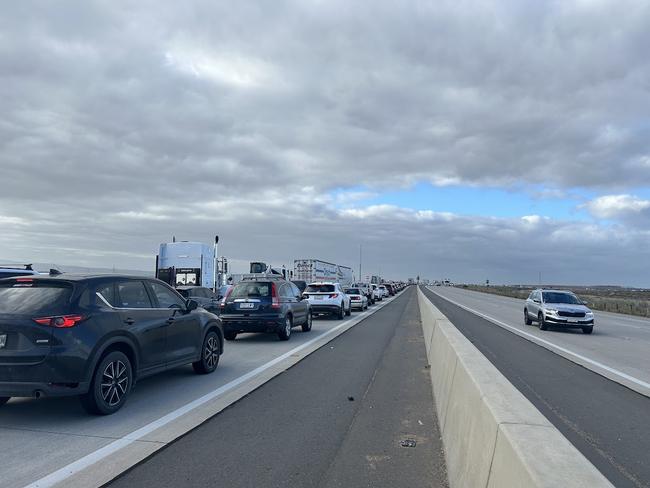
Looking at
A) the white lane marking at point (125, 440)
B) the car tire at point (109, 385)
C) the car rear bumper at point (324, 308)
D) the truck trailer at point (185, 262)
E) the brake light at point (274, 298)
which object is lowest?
the white lane marking at point (125, 440)

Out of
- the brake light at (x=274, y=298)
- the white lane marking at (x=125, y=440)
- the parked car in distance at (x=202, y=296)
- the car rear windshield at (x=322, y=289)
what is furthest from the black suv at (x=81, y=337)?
the car rear windshield at (x=322, y=289)

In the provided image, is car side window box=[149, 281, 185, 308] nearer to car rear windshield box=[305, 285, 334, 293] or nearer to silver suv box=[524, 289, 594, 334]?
silver suv box=[524, 289, 594, 334]

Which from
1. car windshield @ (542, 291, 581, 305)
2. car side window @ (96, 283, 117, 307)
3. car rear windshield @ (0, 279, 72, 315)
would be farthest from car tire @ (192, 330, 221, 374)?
car windshield @ (542, 291, 581, 305)

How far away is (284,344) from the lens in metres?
14.6

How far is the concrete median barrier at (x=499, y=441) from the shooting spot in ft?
8.89

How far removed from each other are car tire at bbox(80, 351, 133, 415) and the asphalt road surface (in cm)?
134

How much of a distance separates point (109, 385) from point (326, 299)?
18.2 m

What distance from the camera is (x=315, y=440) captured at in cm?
598

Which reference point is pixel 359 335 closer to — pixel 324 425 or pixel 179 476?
pixel 324 425

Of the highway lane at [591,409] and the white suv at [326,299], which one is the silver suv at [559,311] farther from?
the white suv at [326,299]

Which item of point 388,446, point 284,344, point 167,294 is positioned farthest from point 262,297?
point 388,446

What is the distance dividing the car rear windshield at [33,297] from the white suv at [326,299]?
17882 millimetres

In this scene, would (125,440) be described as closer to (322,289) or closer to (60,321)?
(60,321)

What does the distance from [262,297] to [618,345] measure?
10748 mm
